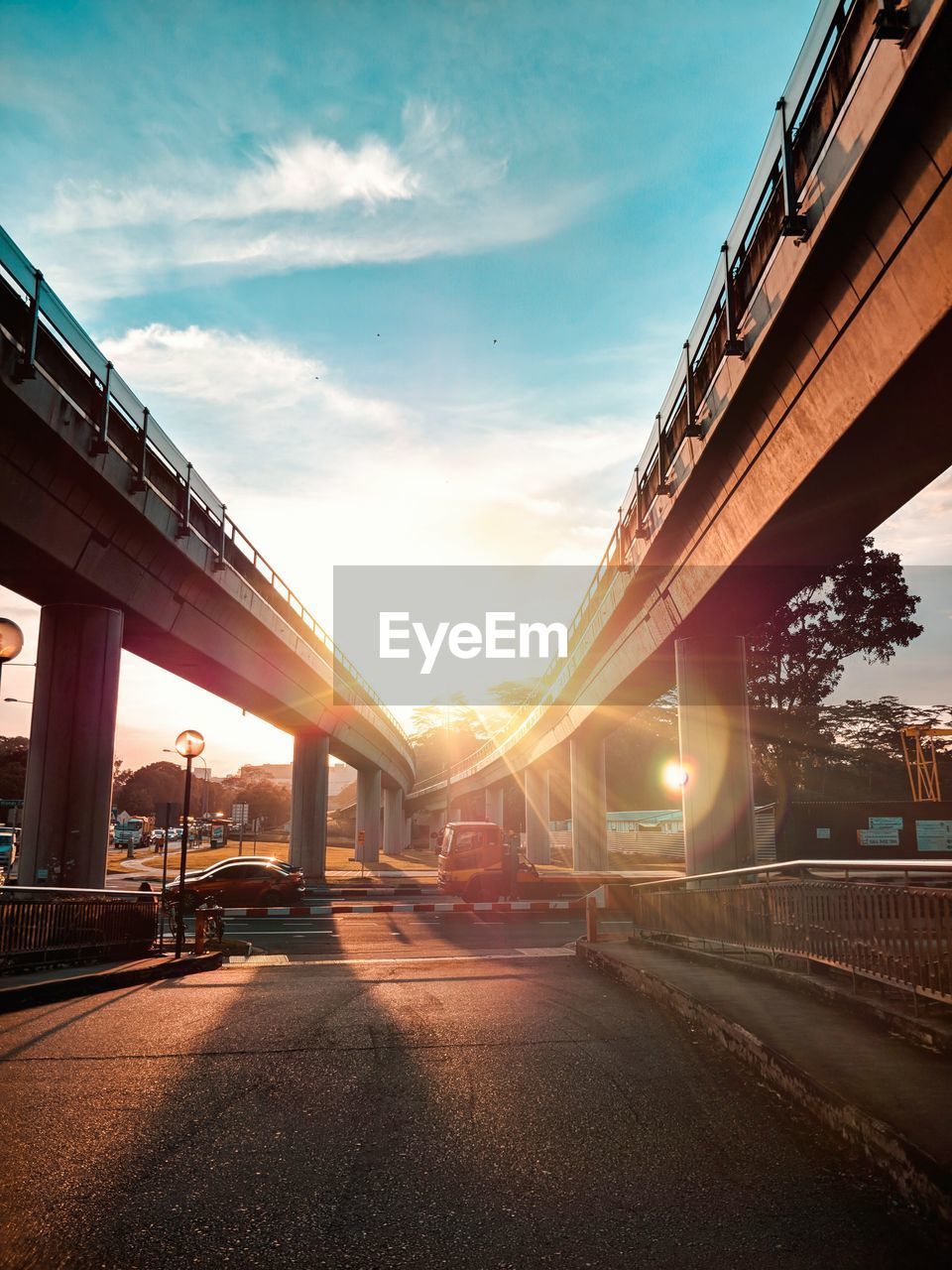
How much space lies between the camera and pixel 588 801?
43.8 metres

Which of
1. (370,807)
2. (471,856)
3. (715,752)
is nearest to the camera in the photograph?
(715,752)

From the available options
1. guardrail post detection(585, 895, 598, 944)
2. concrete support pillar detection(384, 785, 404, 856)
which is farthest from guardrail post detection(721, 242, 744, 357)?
concrete support pillar detection(384, 785, 404, 856)

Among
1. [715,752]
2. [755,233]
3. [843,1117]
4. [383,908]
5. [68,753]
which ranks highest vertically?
[755,233]

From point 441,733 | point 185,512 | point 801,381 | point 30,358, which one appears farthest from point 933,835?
point 441,733

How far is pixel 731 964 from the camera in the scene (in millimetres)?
11156

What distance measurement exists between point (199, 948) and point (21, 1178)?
12584mm

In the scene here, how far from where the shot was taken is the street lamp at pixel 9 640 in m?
7.31

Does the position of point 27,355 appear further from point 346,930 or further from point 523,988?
point 346,930

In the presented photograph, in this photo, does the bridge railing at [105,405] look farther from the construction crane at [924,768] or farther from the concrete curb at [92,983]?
the construction crane at [924,768]

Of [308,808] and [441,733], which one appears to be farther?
[441,733]

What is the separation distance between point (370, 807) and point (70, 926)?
2095 inches

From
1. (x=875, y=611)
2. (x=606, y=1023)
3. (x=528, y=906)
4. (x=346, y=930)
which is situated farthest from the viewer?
(x=875, y=611)

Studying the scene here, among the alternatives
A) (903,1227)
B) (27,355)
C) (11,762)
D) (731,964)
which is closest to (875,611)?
(731,964)

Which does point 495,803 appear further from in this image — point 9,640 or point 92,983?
point 9,640
